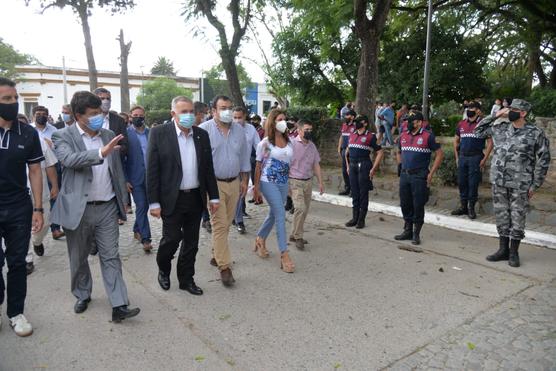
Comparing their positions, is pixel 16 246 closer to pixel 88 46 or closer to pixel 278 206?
pixel 278 206

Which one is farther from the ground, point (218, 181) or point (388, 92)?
point (388, 92)

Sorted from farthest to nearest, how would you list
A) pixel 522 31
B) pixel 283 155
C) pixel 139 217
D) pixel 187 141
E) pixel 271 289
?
pixel 522 31
pixel 139 217
pixel 283 155
pixel 271 289
pixel 187 141

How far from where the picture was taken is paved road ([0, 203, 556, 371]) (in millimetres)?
3318

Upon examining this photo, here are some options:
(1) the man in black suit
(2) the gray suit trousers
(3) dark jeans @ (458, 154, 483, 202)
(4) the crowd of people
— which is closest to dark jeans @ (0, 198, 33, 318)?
(4) the crowd of people

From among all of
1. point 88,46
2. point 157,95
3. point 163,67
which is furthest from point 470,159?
point 163,67

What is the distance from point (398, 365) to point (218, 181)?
8.47 feet

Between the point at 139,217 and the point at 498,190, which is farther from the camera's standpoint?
the point at 139,217

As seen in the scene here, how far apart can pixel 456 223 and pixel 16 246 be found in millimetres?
6156

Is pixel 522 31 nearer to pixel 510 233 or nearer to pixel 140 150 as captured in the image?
pixel 510 233

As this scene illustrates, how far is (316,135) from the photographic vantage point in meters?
12.3

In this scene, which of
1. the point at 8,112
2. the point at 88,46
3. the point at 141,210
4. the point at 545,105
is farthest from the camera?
the point at 88,46

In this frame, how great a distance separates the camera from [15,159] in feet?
11.6

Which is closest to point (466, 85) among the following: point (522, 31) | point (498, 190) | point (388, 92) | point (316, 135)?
point (388, 92)

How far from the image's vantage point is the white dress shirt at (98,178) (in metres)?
3.86
